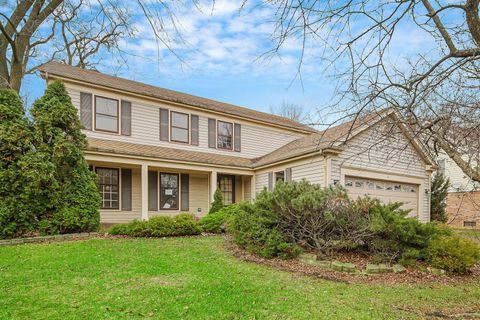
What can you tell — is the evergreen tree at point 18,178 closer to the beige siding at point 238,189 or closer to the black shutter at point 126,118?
the black shutter at point 126,118

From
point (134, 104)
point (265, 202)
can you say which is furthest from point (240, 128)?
point (265, 202)

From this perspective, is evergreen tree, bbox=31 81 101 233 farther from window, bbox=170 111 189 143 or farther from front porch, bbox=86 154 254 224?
window, bbox=170 111 189 143

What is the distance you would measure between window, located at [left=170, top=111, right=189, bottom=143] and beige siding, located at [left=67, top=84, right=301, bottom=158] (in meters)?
0.25

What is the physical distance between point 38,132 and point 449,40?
31.4 feet

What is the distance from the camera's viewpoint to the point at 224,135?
1594cm

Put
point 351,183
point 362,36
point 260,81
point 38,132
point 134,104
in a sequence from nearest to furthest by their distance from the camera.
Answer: point 362,36, point 260,81, point 38,132, point 351,183, point 134,104

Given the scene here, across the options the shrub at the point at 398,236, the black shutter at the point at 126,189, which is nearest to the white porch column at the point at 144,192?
the black shutter at the point at 126,189

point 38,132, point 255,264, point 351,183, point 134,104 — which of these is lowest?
point 255,264

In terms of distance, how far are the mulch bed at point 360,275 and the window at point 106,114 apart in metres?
8.76

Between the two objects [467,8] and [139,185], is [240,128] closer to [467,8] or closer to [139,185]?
[139,185]

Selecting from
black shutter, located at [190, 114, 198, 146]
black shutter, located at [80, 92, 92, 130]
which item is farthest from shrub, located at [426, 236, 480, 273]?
black shutter, located at [80, 92, 92, 130]

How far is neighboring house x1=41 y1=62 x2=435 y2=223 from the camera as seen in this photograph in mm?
Answer: 12125

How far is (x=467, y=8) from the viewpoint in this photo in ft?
9.94

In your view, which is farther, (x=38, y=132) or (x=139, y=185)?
(x=139, y=185)
